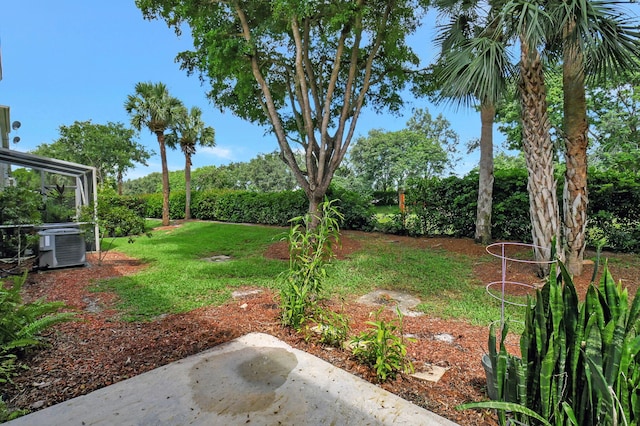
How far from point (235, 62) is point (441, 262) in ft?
19.6

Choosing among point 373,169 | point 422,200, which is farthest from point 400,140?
point 422,200

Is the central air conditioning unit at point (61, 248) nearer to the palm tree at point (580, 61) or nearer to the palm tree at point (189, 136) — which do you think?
the palm tree at point (580, 61)

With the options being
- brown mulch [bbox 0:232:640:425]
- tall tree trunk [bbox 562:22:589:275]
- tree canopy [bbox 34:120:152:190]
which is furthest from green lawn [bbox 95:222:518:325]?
tree canopy [bbox 34:120:152:190]

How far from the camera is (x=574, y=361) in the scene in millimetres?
1466

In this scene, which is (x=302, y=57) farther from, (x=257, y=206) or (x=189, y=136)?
(x=189, y=136)

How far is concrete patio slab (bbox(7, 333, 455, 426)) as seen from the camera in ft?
6.04

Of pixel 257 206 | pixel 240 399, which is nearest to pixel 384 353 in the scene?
pixel 240 399

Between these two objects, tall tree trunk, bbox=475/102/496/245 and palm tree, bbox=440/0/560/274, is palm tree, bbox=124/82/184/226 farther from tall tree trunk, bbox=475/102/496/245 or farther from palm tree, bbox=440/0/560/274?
palm tree, bbox=440/0/560/274

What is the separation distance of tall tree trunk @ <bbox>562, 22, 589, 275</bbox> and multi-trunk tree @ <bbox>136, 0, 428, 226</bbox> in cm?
378

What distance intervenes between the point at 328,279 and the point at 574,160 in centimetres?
417

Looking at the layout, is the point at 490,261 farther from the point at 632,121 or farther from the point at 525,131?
the point at 632,121

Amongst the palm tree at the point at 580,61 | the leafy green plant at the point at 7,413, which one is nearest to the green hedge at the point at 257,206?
the palm tree at the point at 580,61

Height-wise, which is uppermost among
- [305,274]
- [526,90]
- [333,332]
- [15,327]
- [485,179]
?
[526,90]

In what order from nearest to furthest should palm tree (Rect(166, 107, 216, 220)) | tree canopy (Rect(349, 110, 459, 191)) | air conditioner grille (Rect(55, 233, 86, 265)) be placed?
1. air conditioner grille (Rect(55, 233, 86, 265))
2. palm tree (Rect(166, 107, 216, 220))
3. tree canopy (Rect(349, 110, 459, 191))
